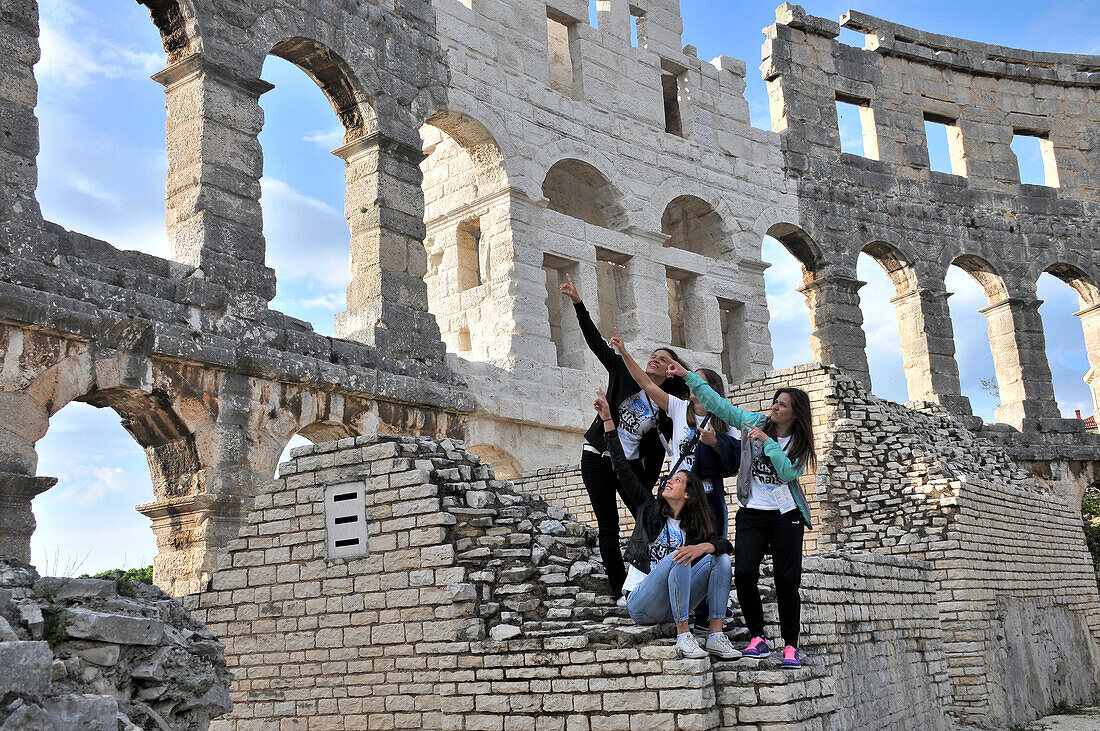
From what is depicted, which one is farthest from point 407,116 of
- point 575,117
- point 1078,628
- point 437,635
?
point 1078,628

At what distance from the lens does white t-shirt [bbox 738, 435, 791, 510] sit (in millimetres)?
5570

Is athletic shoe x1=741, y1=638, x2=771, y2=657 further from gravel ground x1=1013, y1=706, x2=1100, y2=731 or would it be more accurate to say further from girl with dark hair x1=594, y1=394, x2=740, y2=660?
gravel ground x1=1013, y1=706, x2=1100, y2=731

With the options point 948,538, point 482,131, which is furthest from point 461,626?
point 482,131

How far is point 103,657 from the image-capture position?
4.37m

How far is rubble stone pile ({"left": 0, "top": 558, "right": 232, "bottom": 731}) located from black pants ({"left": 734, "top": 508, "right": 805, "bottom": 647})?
8.56ft

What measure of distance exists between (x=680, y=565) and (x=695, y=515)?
31cm

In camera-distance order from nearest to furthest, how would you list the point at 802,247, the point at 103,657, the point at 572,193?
the point at 103,657 < the point at 572,193 < the point at 802,247

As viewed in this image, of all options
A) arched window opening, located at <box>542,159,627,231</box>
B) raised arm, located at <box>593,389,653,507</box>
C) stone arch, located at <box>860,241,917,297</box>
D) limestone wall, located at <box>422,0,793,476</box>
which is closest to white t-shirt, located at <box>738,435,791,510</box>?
raised arm, located at <box>593,389,653,507</box>

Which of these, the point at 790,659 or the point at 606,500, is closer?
the point at 790,659

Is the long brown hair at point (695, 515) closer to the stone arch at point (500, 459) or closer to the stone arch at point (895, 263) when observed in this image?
the stone arch at point (500, 459)

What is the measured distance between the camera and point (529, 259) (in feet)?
46.1

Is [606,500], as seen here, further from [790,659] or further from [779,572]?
[790,659]

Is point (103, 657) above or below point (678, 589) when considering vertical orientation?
below

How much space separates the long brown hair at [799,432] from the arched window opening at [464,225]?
8.16 metres
